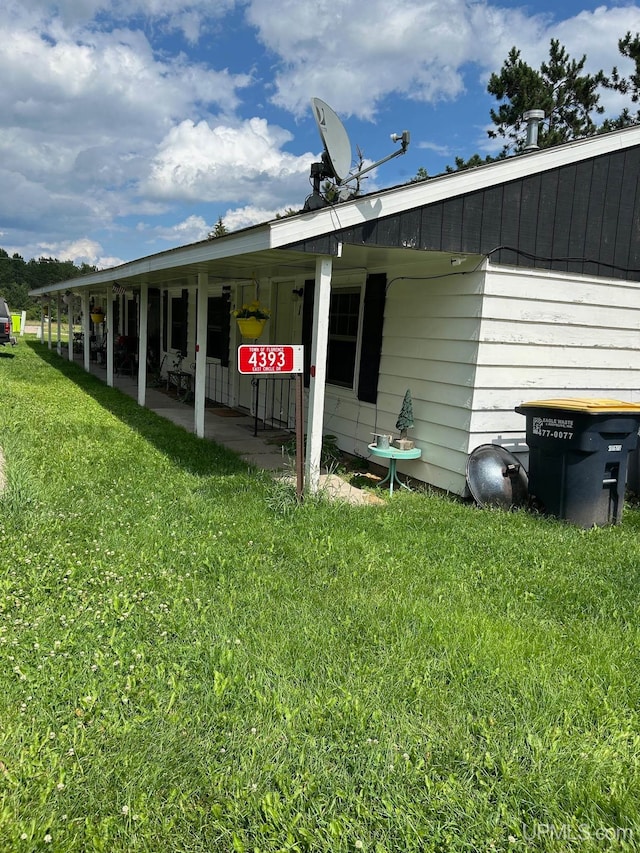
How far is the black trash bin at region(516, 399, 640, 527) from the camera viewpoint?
4887 mm

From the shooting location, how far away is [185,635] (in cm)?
296

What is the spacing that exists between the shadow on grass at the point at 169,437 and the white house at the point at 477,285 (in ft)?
4.35

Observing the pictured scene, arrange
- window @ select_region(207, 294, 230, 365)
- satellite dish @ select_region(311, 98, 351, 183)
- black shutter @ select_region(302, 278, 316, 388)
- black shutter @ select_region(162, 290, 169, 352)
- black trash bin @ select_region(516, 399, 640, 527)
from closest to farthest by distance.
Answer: black trash bin @ select_region(516, 399, 640, 527), satellite dish @ select_region(311, 98, 351, 183), black shutter @ select_region(302, 278, 316, 388), window @ select_region(207, 294, 230, 365), black shutter @ select_region(162, 290, 169, 352)

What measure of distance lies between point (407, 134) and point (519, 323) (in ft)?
6.60

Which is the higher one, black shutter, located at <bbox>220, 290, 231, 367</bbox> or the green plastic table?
black shutter, located at <bbox>220, 290, 231, 367</bbox>

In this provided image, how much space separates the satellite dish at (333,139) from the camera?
5281 mm

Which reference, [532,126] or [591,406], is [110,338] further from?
[591,406]

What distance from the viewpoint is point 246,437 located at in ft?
27.8

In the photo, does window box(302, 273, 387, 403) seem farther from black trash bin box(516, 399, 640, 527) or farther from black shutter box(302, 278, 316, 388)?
black trash bin box(516, 399, 640, 527)

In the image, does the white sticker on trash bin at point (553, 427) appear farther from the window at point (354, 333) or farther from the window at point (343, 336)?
the window at point (343, 336)

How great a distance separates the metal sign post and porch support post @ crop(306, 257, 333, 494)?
232 millimetres

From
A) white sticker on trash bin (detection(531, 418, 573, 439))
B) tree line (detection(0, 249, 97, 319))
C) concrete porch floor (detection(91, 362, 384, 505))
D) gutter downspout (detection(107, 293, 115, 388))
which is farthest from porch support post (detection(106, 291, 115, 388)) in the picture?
tree line (detection(0, 249, 97, 319))

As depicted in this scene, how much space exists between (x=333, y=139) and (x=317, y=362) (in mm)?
2049

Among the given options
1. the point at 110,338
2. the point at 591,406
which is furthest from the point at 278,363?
the point at 110,338
